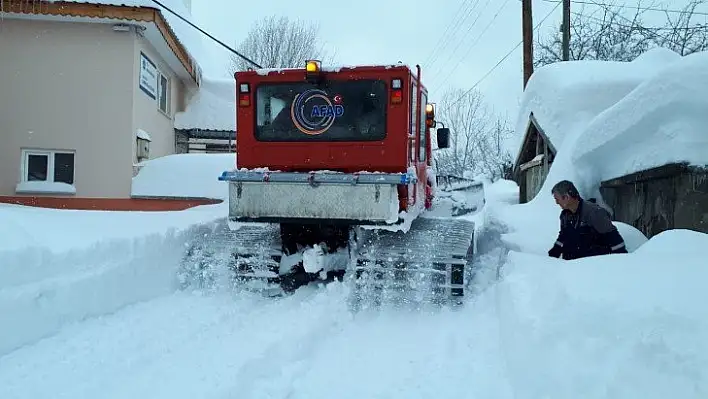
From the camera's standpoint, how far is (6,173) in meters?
11.3

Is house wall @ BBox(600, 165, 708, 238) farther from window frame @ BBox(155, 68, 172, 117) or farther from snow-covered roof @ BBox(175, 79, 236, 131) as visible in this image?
snow-covered roof @ BBox(175, 79, 236, 131)

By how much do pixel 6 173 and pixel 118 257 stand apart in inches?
281

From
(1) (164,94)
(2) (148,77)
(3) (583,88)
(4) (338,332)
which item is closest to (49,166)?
(2) (148,77)

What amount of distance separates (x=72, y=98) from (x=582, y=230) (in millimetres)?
9884

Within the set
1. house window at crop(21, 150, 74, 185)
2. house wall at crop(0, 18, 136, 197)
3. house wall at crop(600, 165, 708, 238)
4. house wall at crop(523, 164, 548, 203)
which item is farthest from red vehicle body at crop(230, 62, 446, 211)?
house window at crop(21, 150, 74, 185)

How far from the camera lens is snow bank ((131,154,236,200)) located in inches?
456

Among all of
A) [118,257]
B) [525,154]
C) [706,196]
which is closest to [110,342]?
[118,257]

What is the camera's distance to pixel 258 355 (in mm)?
3971

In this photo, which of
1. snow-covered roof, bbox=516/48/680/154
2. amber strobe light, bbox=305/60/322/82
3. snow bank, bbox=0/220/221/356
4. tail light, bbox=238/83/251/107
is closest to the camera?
snow bank, bbox=0/220/221/356

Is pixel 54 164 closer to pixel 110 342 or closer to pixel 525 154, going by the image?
pixel 110 342

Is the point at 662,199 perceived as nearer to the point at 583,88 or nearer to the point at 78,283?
the point at 583,88

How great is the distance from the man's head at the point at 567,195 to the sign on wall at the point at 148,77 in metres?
9.30

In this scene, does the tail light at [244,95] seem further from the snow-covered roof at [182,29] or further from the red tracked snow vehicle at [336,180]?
the snow-covered roof at [182,29]

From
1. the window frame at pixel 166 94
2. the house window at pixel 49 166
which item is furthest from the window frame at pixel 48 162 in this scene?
the window frame at pixel 166 94
